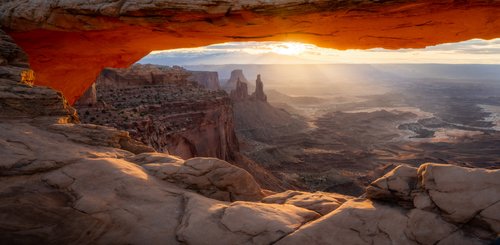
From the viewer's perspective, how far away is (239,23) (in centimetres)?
880

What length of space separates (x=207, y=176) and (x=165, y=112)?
22048 mm

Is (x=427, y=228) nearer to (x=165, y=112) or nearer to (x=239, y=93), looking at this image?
(x=165, y=112)

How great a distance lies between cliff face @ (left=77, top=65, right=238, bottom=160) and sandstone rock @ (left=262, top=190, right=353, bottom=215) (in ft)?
49.0

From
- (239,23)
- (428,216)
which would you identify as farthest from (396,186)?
(239,23)

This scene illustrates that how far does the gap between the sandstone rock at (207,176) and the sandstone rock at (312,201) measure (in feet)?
1.84

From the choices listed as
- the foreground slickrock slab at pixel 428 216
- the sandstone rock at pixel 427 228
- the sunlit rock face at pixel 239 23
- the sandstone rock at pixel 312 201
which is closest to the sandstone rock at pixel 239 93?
the sunlit rock face at pixel 239 23

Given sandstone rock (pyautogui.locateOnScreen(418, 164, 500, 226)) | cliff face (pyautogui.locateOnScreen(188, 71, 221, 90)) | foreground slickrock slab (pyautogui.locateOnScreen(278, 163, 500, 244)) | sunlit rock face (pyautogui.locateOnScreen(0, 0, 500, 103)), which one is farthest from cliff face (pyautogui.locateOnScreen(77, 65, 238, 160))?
cliff face (pyautogui.locateOnScreen(188, 71, 221, 90))

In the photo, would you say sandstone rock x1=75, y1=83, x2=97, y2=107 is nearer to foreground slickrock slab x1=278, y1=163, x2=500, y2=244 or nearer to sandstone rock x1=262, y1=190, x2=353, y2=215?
sandstone rock x1=262, y1=190, x2=353, y2=215

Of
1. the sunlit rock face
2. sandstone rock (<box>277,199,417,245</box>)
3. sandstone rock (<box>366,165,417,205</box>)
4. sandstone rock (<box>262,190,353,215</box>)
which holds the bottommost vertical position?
sandstone rock (<box>262,190,353,215</box>)

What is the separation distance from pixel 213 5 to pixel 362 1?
378cm

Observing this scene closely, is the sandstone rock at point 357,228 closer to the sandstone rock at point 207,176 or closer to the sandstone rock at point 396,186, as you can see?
the sandstone rock at point 396,186

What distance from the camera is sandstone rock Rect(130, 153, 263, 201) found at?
6203mm

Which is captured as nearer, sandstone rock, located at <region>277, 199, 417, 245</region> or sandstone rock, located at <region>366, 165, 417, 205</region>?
sandstone rock, located at <region>277, 199, 417, 245</region>

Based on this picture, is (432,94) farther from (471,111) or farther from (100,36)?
(100,36)
